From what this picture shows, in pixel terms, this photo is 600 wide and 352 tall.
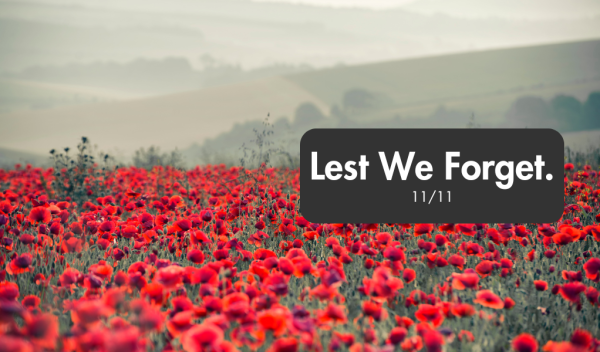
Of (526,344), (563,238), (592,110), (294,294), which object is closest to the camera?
(526,344)

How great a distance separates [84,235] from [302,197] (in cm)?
176

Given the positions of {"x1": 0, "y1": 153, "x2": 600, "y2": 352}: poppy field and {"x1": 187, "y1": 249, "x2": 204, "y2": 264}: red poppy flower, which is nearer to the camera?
{"x1": 0, "y1": 153, "x2": 600, "y2": 352}: poppy field

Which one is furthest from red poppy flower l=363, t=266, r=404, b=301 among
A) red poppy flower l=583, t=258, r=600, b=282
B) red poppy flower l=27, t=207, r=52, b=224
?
red poppy flower l=27, t=207, r=52, b=224

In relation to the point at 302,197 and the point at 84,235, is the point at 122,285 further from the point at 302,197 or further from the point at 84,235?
the point at 302,197

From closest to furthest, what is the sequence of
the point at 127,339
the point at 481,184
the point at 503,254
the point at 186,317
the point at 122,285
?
1. the point at 127,339
2. the point at 186,317
3. the point at 122,285
4. the point at 503,254
5. the point at 481,184

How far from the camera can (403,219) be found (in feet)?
11.7

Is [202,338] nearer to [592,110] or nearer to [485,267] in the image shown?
[485,267]

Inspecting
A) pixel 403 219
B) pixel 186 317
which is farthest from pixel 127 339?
pixel 403 219

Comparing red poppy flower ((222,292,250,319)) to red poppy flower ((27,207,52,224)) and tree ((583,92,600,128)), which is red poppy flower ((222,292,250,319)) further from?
tree ((583,92,600,128))
